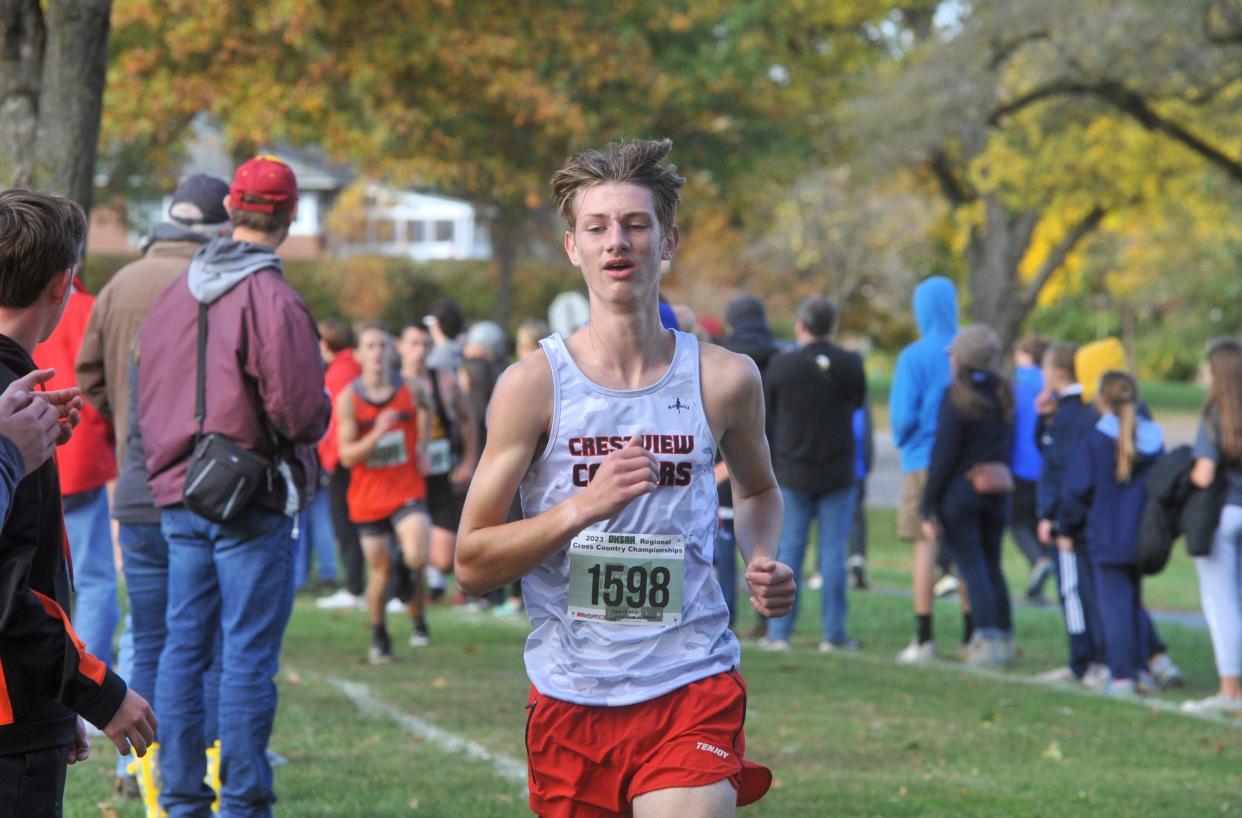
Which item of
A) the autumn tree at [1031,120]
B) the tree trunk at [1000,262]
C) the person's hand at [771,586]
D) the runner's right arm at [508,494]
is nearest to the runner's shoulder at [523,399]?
the runner's right arm at [508,494]

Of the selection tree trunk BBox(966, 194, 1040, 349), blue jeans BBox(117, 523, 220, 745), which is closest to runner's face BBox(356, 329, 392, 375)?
blue jeans BBox(117, 523, 220, 745)

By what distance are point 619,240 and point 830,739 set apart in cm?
505

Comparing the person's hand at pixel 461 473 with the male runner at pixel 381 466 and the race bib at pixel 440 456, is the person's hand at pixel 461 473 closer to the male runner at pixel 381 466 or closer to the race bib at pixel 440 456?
the race bib at pixel 440 456

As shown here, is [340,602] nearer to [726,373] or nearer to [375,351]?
[375,351]

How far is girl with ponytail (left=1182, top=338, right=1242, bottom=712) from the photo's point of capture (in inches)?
384

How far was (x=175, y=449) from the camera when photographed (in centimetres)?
599

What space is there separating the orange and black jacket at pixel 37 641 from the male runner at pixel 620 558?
0.96 m

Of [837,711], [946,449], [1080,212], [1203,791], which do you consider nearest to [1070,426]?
[946,449]

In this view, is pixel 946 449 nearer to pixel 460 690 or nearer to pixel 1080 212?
pixel 460 690


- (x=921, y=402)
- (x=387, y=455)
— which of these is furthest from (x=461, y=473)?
(x=921, y=402)

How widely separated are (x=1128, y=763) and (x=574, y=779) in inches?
192

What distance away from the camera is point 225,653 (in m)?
5.91

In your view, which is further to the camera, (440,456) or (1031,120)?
(1031,120)

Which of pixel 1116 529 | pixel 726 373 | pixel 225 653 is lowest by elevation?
pixel 225 653
